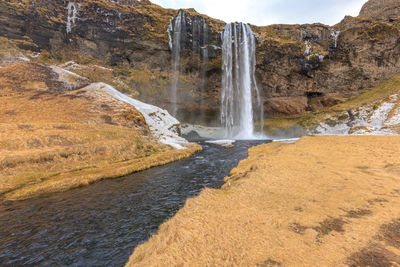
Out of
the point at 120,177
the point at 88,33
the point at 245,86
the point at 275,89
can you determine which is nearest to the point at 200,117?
the point at 245,86

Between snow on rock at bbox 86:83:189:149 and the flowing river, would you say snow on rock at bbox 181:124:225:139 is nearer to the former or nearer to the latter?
snow on rock at bbox 86:83:189:149

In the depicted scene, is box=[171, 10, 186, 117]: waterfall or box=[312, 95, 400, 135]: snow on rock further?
box=[171, 10, 186, 117]: waterfall

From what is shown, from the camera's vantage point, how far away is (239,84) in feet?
143

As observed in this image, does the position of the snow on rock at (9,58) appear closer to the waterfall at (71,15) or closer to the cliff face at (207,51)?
the cliff face at (207,51)

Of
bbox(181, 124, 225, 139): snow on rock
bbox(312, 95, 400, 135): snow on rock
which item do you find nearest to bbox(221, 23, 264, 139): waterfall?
bbox(181, 124, 225, 139): snow on rock

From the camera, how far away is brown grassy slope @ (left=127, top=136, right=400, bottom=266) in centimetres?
281

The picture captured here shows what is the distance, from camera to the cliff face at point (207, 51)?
1385 inches

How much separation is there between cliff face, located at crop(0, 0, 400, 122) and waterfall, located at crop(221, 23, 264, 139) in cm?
193

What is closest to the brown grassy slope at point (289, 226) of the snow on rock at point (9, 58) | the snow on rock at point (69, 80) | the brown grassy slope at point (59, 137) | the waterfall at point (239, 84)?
the brown grassy slope at point (59, 137)

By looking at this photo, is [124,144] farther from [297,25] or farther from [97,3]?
[297,25]

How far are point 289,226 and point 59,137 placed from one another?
1586cm

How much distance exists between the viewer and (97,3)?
35250 millimetres

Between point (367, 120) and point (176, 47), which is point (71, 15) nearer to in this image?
point (176, 47)

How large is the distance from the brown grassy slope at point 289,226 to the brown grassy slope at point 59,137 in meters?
8.91
